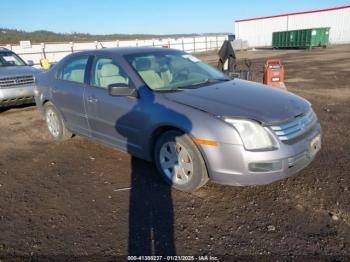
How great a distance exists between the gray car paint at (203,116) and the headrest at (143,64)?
0.13 metres

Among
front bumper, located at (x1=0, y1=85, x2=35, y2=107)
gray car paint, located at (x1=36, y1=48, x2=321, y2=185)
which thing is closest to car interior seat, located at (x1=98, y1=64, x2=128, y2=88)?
gray car paint, located at (x1=36, y1=48, x2=321, y2=185)

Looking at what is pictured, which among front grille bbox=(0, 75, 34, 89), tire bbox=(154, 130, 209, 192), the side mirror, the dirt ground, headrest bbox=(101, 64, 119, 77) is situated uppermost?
headrest bbox=(101, 64, 119, 77)

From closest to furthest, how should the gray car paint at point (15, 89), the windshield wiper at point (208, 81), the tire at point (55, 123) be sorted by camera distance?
1. the windshield wiper at point (208, 81)
2. the tire at point (55, 123)
3. the gray car paint at point (15, 89)

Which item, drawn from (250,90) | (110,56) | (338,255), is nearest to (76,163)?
(110,56)

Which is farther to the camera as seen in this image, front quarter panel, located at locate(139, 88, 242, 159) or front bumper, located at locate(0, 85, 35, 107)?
front bumper, located at locate(0, 85, 35, 107)

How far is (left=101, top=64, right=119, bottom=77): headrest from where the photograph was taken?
4586 millimetres

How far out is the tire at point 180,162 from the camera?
3.68 meters

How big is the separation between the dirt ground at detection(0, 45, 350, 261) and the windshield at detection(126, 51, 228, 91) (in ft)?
4.02

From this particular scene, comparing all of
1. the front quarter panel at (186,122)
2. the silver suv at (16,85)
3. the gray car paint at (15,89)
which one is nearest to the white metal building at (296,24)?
the silver suv at (16,85)

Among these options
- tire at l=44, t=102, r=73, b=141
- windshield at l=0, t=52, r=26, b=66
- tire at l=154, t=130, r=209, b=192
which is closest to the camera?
tire at l=154, t=130, r=209, b=192

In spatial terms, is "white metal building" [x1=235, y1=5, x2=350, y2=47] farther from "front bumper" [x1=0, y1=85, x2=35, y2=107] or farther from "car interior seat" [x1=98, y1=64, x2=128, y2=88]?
"car interior seat" [x1=98, y1=64, x2=128, y2=88]

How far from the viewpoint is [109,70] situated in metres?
4.70

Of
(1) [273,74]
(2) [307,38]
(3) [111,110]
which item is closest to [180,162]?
(3) [111,110]

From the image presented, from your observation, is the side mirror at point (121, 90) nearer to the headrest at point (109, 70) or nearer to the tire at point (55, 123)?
the headrest at point (109, 70)
